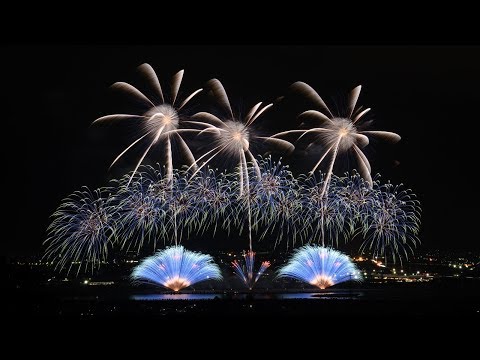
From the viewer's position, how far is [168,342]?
14695 millimetres

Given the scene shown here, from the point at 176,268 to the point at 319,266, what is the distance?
10298 millimetres

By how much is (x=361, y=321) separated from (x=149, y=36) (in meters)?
11.2

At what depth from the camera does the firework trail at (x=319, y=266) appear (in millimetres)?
41531

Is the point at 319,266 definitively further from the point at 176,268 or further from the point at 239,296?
the point at 176,268

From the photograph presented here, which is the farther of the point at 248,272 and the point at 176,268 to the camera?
the point at 248,272

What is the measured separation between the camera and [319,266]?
141ft

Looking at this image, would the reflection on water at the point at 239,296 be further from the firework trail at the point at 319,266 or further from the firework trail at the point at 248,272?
the firework trail at the point at 248,272

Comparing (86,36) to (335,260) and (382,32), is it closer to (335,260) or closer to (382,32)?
(382,32)

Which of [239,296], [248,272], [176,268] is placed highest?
[248,272]

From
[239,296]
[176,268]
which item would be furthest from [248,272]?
[176,268]

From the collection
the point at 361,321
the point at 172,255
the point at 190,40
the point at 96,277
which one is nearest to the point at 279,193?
the point at 172,255

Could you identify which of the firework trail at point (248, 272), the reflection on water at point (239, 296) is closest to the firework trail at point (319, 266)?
the reflection on water at point (239, 296)

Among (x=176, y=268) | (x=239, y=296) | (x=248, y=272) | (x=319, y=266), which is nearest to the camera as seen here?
(x=176, y=268)

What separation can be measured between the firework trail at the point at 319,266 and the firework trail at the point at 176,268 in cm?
554
